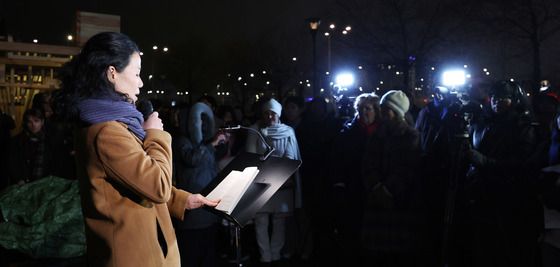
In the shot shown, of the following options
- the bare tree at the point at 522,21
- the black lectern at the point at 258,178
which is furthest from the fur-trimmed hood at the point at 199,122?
the bare tree at the point at 522,21

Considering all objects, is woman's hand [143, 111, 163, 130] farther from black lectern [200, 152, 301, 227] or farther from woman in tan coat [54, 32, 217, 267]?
black lectern [200, 152, 301, 227]

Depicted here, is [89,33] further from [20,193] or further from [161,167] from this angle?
[161,167]

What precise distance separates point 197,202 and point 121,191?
0.68 meters

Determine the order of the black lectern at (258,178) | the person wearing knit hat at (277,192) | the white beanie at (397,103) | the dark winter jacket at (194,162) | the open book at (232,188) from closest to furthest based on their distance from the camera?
the open book at (232,188) < the black lectern at (258,178) < the dark winter jacket at (194,162) < the white beanie at (397,103) < the person wearing knit hat at (277,192)

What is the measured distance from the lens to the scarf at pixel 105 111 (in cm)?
226

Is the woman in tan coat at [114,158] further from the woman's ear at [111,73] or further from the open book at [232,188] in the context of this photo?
the open book at [232,188]

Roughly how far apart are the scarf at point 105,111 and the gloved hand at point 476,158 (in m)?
3.71

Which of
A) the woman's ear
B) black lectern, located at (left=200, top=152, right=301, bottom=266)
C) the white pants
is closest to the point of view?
the woman's ear

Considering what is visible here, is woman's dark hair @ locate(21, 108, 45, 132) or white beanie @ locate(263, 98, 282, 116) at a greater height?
white beanie @ locate(263, 98, 282, 116)

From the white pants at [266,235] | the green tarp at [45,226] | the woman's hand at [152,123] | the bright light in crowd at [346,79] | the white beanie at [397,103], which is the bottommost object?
the white pants at [266,235]

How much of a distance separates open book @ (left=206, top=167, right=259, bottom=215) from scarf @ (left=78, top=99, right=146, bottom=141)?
2.50 feet

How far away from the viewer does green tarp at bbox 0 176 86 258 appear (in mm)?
5387

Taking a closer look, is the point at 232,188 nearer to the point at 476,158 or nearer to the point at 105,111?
the point at 105,111

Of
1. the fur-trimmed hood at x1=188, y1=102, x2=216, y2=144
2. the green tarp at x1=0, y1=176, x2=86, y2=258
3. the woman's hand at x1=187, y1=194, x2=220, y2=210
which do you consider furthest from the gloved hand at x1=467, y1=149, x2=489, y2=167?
the green tarp at x1=0, y1=176, x2=86, y2=258
